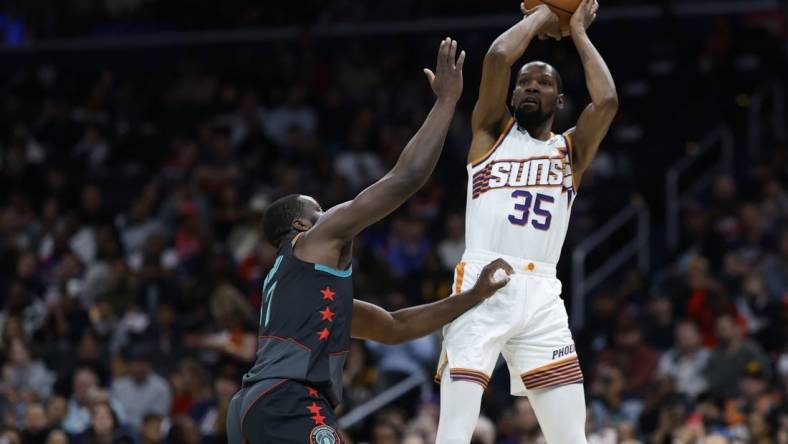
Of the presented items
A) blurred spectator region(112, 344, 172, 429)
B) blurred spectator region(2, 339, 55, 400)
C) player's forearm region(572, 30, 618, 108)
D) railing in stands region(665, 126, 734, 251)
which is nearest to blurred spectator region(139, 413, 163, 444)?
blurred spectator region(112, 344, 172, 429)

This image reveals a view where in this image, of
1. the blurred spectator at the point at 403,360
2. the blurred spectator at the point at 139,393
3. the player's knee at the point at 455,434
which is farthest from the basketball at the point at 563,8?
the blurred spectator at the point at 139,393

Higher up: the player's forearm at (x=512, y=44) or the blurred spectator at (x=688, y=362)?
the player's forearm at (x=512, y=44)

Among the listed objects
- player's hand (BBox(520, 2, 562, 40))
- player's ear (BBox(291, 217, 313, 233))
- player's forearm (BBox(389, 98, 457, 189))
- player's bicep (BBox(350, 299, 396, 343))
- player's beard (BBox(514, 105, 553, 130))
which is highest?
player's hand (BBox(520, 2, 562, 40))

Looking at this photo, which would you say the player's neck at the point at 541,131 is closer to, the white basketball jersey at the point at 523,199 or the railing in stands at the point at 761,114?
the white basketball jersey at the point at 523,199

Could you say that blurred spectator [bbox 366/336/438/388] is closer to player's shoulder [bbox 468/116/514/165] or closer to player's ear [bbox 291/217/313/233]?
player's shoulder [bbox 468/116/514/165]

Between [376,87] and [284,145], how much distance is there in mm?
1745

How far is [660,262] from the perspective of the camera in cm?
1720

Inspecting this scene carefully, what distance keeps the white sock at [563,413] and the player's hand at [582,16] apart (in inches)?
77.1

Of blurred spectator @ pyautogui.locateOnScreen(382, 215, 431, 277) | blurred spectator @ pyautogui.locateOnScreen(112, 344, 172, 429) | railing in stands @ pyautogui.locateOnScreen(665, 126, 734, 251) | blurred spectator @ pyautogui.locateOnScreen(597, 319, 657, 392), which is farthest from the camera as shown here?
railing in stands @ pyautogui.locateOnScreen(665, 126, 734, 251)

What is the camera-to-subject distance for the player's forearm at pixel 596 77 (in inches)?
297

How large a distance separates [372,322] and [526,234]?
103 cm

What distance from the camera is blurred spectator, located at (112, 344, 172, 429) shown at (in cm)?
1489

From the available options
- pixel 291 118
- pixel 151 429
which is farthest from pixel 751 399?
pixel 291 118

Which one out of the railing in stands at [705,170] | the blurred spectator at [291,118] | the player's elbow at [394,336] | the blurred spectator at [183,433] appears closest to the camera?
the player's elbow at [394,336]
